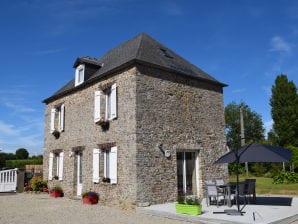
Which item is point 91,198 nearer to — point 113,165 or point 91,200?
Result: point 91,200

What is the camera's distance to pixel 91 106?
524 inches

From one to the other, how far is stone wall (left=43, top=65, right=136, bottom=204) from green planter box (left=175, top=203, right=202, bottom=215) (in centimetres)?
214

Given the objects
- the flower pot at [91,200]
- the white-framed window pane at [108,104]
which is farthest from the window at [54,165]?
the white-framed window pane at [108,104]

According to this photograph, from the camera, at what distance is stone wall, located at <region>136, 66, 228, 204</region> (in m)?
10.8

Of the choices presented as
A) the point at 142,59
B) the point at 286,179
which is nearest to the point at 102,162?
the point at 142,59

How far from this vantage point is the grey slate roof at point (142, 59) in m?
11.9

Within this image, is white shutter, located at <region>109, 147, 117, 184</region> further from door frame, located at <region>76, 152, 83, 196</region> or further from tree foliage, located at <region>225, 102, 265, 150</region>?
tree foliage, located at <region>225, 102, 265, 150</region>

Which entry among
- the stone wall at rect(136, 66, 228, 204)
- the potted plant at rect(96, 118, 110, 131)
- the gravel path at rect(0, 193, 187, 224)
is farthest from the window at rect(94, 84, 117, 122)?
the gravel path at rect(0, 193, 187, 224)

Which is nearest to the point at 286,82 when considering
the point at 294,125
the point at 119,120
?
the point at 294,125

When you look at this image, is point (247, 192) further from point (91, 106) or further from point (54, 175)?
point (54, 175)

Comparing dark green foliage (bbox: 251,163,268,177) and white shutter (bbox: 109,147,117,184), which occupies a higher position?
white shutter (bbox: 109,147,117,184)

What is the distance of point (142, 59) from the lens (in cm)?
1142

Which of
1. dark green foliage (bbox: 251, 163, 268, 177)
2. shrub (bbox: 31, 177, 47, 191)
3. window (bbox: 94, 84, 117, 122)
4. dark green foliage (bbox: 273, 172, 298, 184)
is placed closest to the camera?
window (bbox: 94, 84, 117, 122)

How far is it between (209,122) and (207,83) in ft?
5.86
